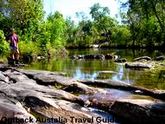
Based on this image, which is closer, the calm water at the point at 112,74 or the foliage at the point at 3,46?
the calm water at the point at 112,74

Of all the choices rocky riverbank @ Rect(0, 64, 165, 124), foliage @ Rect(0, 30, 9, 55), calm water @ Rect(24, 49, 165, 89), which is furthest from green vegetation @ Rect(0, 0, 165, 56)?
rocky riverbank @ Rect(0, 64, 165, 124)

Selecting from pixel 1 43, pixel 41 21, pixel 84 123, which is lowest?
pixel 84 123

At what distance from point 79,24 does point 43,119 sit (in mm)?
133566

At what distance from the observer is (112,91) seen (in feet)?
63.6

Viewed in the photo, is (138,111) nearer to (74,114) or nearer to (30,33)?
(74,114)

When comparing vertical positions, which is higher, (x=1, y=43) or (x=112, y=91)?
(x=1, y=43)

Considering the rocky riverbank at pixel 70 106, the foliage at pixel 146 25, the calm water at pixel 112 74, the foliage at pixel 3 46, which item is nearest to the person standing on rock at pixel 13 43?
the calm water at pixel 112 74

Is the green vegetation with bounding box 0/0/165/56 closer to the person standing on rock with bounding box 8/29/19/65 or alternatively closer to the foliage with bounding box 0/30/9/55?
the foliage with bounding box 0/30/9/55

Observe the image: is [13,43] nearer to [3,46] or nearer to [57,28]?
[3,46]

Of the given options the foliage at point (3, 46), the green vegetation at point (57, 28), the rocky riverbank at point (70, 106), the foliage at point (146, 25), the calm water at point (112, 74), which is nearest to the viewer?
the rocky riverbank at point (70, 106)

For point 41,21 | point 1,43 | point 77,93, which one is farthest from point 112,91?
point 41,21

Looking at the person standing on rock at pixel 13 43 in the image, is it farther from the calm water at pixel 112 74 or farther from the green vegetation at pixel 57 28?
the green vegetation at pixel 57 28

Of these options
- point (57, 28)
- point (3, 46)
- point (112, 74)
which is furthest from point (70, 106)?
point (57, 28)

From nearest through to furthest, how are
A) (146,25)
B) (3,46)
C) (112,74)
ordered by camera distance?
(112,74)
(3,46)
(146,25)
